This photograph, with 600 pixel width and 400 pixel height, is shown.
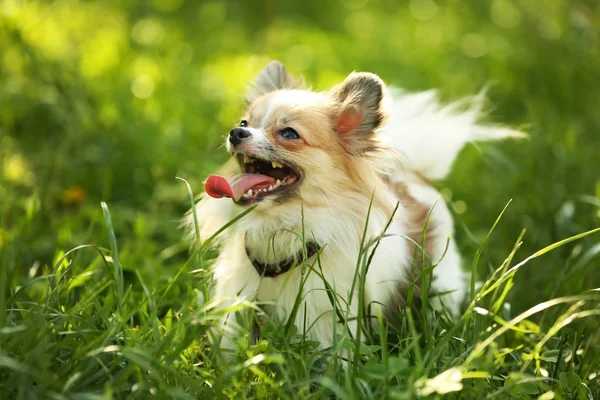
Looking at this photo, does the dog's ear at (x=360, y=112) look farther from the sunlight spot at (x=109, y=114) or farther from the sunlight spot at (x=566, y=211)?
the sunlight spot at (x=109, y=114)

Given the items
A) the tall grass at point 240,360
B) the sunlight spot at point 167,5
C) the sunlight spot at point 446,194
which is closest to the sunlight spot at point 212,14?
the sunlight spot at point 167,5

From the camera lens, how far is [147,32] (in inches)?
301

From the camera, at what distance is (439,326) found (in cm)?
281

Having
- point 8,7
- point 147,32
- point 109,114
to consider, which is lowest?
point 109,114

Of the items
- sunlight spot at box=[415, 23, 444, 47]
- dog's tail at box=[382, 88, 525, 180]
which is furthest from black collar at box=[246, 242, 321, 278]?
sunlight spot at box=[415, 23, 444, 47]

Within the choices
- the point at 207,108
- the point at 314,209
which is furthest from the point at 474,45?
the point at 314,209

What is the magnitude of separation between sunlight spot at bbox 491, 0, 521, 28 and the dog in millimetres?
5750

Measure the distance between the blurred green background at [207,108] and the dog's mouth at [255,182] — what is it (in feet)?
2.48

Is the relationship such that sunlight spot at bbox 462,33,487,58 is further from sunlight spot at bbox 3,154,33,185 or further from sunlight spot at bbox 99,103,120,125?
sunlight spot at bbox 3,154,33,185

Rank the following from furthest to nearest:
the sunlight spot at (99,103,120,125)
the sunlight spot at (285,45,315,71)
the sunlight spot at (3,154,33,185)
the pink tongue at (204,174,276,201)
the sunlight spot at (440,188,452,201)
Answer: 1. the sunlight spot at (285,45,315,71)
2. the sunlight spot at (99,103,120,125)
3. the sunlight spot at (3,154,33,185)
4. the sunlight spot at (440,188,452,201)
5. the pink tongue at (204,174,276,201)

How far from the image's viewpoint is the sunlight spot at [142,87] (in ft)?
18.5

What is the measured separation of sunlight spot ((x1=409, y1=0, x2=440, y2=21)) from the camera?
9.20 m

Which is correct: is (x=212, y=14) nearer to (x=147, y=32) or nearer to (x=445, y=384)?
(x=147, y=32)

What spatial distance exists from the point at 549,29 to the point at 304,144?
5284mm
